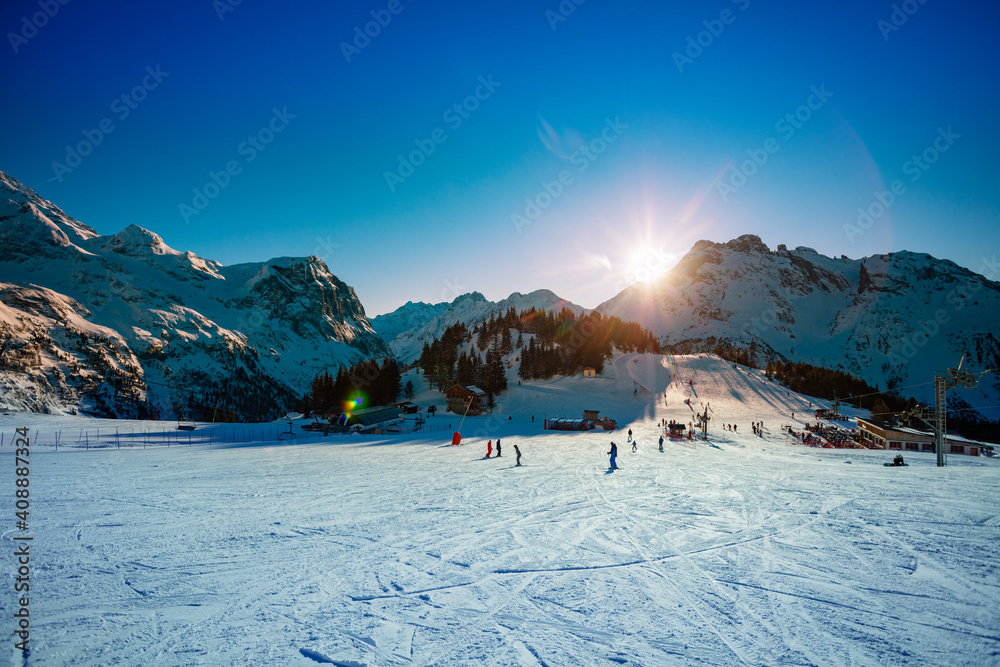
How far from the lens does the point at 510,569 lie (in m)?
9.99

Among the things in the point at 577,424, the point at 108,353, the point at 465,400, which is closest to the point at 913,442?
the point at 577,424

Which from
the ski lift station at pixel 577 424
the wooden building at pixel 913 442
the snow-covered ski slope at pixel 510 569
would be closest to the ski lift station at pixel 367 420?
the ski lift station at pixel 577 424

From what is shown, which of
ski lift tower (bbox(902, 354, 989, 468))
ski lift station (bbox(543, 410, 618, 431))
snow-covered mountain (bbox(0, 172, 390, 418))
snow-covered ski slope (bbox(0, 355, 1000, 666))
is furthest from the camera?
snow-covered mountain (bbox(0, 172, 390, 418))

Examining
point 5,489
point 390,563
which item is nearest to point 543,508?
point 390,563

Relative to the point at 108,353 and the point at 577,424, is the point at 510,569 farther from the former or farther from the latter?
the point at 108,353

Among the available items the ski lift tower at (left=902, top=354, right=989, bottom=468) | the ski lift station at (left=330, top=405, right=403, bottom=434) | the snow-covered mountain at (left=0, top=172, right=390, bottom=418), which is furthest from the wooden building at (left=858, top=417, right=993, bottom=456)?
the snow-covered mountain at (left=0, top=172, right=390, bottom=418)

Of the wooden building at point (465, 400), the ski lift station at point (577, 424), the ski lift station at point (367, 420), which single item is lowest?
the ski lift station at point (367, 420)

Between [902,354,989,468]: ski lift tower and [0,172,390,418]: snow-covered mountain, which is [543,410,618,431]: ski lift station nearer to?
[902,354,989,468]: ski lift tower

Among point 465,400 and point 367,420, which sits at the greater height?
point 465,400

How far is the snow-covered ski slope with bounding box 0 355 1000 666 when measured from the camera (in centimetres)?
685

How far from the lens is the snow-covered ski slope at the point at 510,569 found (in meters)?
6.85

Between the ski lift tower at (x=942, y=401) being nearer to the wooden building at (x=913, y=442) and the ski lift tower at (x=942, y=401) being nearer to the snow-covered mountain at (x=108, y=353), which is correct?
the wooden building at (x=913, y=442)

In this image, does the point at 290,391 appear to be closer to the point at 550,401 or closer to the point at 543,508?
the point at 550,401

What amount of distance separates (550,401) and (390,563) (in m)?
67.4
